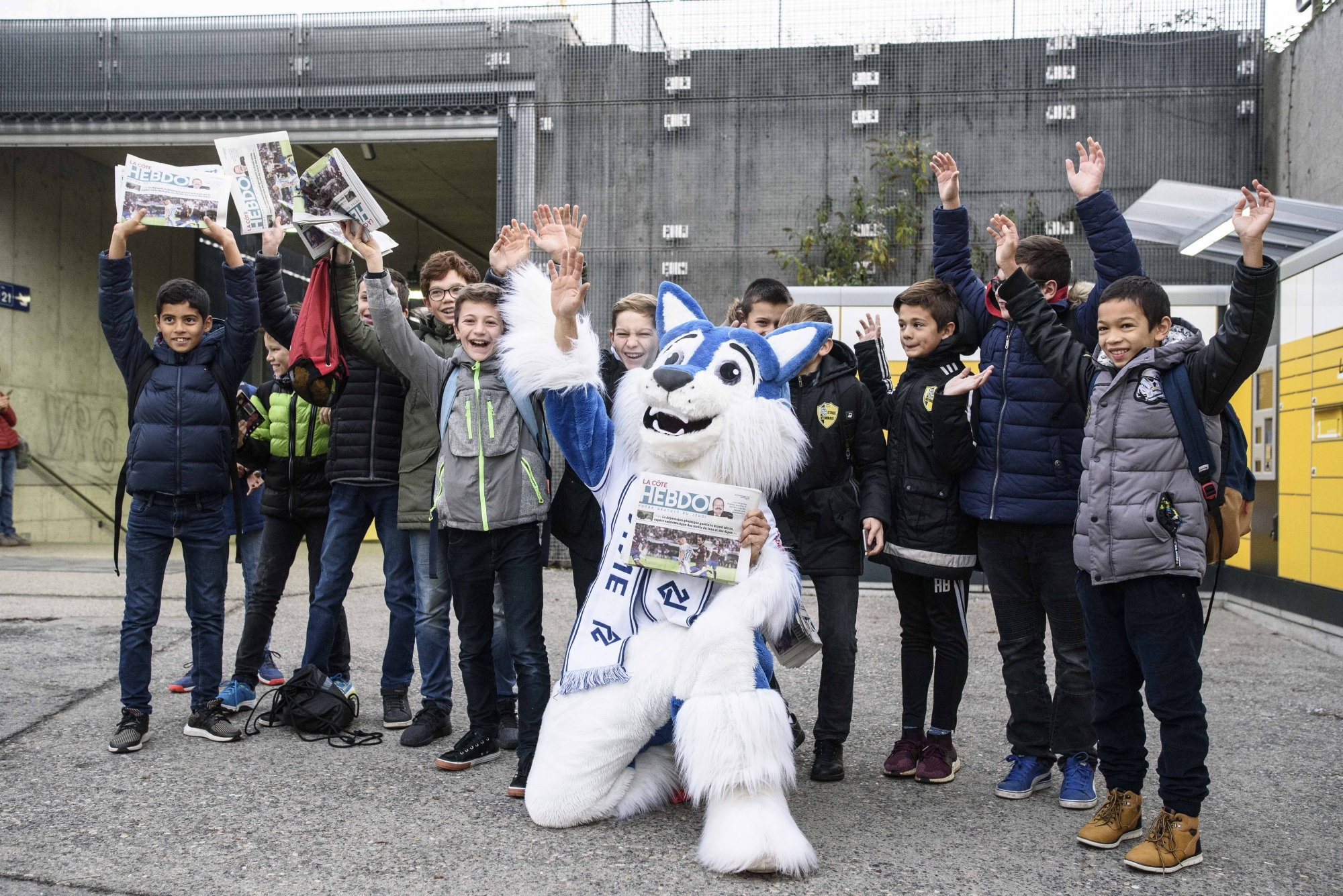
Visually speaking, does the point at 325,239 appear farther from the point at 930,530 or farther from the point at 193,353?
the point at 930,530

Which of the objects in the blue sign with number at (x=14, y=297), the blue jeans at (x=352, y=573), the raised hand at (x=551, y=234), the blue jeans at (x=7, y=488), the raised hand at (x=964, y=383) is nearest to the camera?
the raised hand at (x=551, y=234)

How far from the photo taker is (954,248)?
4.26m

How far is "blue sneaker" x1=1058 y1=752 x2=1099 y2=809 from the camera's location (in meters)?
3.82

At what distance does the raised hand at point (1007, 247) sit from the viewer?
3789 mm

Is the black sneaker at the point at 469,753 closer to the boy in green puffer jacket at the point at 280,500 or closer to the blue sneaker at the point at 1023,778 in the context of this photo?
the boy in green puffer jacket at the point at 280,500

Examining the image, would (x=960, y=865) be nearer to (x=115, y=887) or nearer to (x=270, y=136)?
(x=115, y=887)

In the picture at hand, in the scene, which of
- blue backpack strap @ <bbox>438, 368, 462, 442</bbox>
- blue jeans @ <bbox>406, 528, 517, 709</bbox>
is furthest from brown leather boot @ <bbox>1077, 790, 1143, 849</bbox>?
blue backpack strap @ <bbox>438, 368, 462, 442</bbox>

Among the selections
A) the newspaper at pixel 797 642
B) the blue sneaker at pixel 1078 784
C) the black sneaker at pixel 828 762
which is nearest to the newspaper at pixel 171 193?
the newspaper at pixel 797 642

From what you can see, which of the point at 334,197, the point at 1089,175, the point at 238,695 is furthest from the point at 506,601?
the point at 1089,175

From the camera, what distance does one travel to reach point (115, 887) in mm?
2984

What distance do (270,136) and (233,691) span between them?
8.20ft

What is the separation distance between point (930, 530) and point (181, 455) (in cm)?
309

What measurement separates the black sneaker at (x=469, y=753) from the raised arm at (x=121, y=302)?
2035 millimetres

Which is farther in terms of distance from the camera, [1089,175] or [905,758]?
[905,758]
